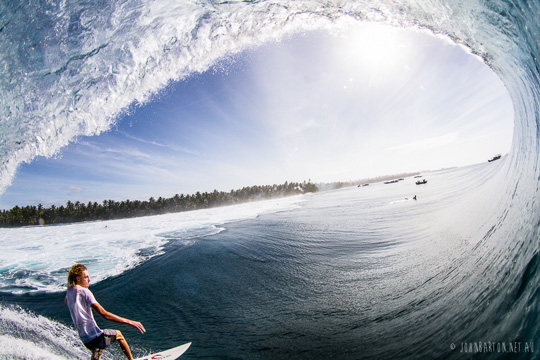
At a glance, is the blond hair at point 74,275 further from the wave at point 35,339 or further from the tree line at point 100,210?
the tree line at point 100,210

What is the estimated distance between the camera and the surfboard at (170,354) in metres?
4.93

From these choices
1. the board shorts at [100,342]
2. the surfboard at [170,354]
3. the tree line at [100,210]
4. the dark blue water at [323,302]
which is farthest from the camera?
the tree line at [100,210]

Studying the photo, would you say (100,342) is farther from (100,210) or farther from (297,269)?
(100,210)

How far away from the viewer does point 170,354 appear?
5094 mm

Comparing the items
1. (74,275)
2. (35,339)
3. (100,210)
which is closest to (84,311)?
(74,275)

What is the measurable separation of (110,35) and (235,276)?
11235 mm

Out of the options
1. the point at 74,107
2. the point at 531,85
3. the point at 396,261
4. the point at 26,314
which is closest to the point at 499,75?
the point at 531,85

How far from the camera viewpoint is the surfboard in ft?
16.2

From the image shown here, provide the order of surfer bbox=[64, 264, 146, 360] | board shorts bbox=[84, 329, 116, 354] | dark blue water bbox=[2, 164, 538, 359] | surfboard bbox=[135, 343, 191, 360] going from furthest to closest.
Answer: surfboard bbox=[135, 343, 191, 360] → dark blue water bbox=[2, 164, 538, 359] → board shorts bbox=[84, 329, 116, 354] → surfer bbox=[64, 264, 146, 360]

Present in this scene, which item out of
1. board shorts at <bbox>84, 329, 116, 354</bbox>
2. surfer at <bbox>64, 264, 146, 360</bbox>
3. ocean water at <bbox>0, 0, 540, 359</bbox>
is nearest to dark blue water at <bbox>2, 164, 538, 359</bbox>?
ocean water at <bbox>0, 0, 540, 359</bbox>

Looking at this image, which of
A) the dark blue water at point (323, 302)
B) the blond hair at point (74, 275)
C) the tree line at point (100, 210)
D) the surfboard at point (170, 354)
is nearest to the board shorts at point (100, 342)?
the blond hair at point (74, 275)

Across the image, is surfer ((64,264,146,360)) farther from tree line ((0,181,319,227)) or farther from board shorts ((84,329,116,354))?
tree line ((0,181,319,227))

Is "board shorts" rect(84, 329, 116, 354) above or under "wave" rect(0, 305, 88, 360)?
above

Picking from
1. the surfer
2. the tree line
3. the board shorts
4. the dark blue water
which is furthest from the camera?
the tree line
